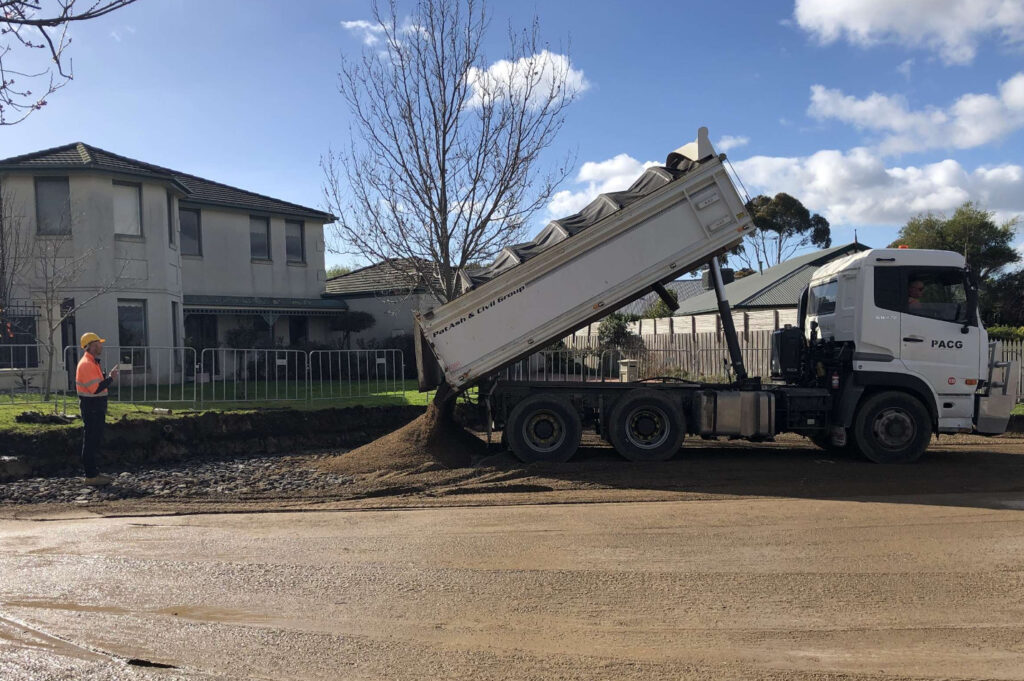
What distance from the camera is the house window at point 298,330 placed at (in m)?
28.3

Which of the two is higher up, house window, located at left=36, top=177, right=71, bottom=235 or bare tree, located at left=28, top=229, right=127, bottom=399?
house window, located at left=36, top=177, right=71, bottom=235

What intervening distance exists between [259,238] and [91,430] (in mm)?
17975

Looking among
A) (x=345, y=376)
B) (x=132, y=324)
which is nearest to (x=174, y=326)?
(x=132, y=324)

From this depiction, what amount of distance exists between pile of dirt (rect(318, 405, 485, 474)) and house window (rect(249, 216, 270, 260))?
1764 centimetres

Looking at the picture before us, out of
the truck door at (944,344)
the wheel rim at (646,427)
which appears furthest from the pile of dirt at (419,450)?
the truck door at (944,344)

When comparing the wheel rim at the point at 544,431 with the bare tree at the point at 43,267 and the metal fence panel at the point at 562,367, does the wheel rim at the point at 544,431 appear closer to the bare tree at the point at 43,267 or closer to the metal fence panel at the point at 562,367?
the metal fence panel at the point at 562,367

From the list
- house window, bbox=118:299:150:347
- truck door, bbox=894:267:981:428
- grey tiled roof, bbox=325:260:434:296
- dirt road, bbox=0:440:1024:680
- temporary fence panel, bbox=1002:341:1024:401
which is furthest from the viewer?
grey tiled roof, bbox=325:260:434:296

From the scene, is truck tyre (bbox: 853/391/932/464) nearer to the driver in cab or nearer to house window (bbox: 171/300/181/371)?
the driver in cab

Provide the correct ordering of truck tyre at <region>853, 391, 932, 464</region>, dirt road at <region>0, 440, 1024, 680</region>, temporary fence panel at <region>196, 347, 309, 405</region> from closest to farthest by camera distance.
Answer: dirt road at <region>0, 440, 1024, 680</region> < truck tyre at <region>853, 391, 932, 464</region> < temporary fence panel at <region>196, 347, 309, 405</region>

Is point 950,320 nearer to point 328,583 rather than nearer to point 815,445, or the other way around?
point 815,445

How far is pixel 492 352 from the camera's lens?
10406mm

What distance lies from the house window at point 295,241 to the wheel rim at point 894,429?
2224 centimetres

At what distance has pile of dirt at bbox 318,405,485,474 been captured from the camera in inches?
421

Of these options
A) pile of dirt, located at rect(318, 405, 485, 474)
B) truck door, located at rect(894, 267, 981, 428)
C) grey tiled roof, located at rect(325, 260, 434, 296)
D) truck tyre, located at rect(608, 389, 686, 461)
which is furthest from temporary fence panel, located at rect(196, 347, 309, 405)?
truck door, located at rect(894, 267, 981, 428)
